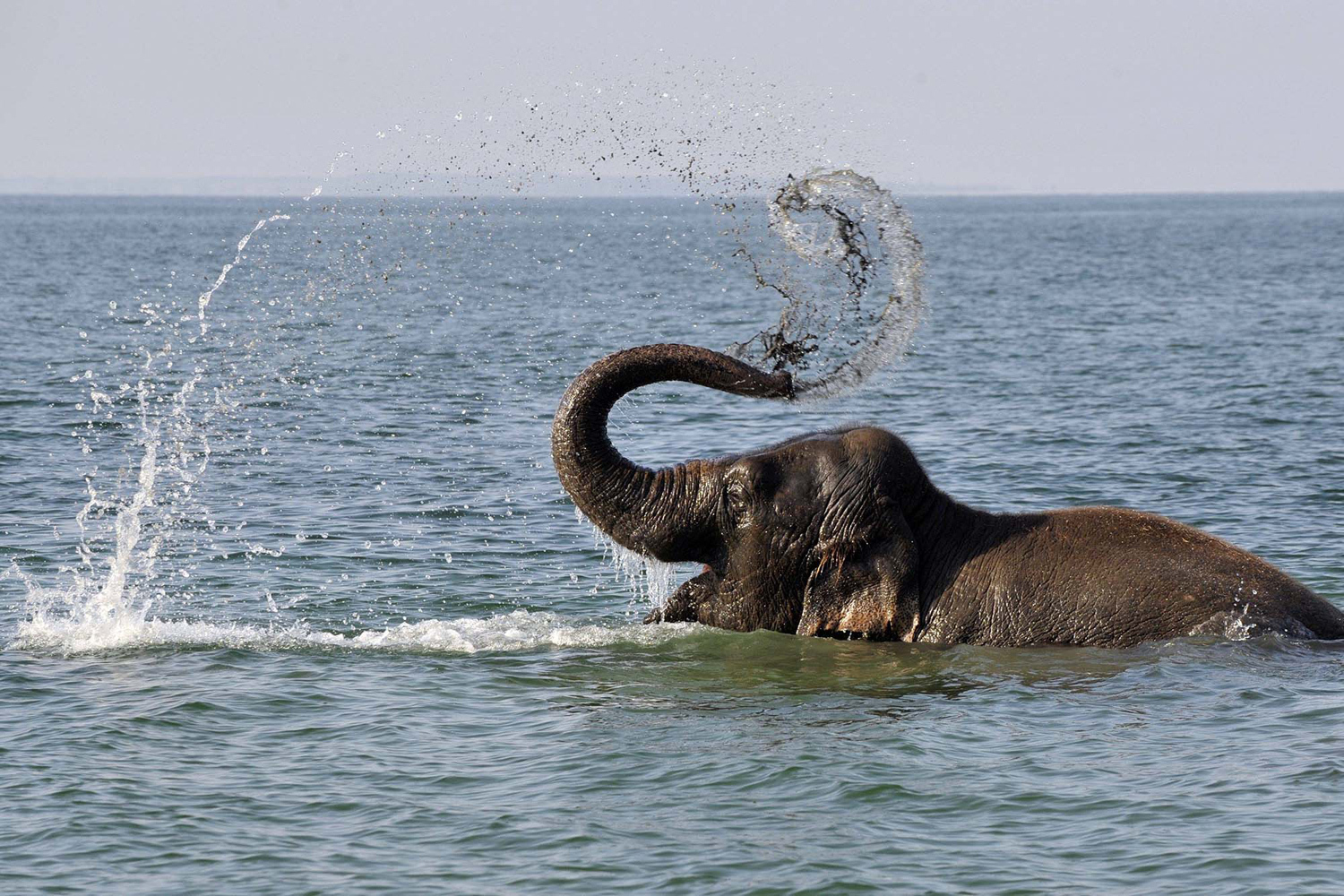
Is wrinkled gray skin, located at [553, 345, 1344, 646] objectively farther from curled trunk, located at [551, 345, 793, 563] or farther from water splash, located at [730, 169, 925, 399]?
water splash, located at [730, 169, 925, 399]

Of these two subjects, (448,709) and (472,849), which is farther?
(448,709)

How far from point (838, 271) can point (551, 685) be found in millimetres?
3705

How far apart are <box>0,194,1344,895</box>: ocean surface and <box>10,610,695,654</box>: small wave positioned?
50 millimetres

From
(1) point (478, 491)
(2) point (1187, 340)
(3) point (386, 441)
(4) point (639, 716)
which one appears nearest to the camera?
(4) point (639, 716)

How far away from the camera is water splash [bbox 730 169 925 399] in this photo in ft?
41.6

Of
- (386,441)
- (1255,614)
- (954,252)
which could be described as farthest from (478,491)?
(954,252)

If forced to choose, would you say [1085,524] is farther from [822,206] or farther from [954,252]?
[954,252]

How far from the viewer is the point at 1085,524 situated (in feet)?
43.1

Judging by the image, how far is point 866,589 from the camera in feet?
42.5

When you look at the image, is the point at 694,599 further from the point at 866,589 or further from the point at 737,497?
the point at 866,589

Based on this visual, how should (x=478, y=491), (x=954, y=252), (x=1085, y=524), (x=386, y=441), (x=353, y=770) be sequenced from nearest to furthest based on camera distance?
1. (x=353, y=770)
2. (x=1085, y=524)
3. (x=478, y=491)
4. (x=386, y=441)
5. (x=954, y=252)

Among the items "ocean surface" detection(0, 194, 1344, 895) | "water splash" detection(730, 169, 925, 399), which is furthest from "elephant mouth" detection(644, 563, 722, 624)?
"water splash" detection(730, 169, 925, 399)

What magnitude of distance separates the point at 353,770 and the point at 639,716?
2.05 meters

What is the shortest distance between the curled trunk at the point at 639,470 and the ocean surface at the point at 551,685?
0.45 m
